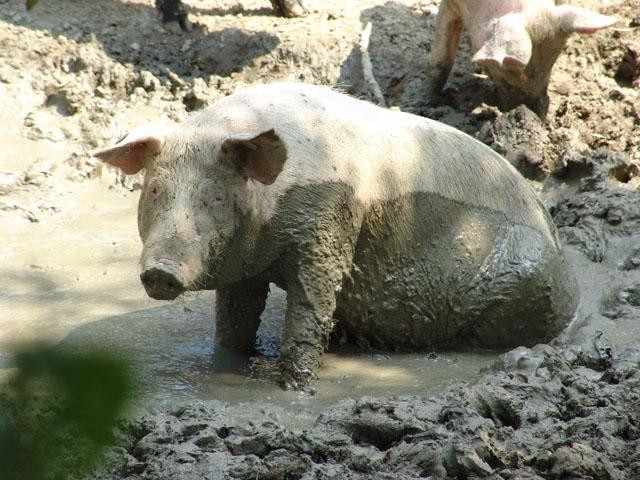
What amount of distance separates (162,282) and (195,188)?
16.9 inches

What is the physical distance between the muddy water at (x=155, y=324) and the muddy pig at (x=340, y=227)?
15 cm

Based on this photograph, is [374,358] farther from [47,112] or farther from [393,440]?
[47,112]

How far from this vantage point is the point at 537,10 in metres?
6.70

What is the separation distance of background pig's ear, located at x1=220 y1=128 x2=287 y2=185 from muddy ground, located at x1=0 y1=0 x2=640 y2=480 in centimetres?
92

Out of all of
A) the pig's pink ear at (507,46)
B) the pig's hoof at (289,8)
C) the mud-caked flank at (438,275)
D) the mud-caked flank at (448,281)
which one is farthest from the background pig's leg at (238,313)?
the pig's hoof at (289,8)

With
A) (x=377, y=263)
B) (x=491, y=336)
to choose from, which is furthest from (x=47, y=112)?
(x=491, y=336)

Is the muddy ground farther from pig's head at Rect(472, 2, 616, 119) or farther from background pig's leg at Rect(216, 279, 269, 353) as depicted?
background pig's leg at Rect(216, 279, 269, 353)

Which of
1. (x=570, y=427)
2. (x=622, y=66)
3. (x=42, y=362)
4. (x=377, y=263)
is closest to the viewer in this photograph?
(x=42, y=362)

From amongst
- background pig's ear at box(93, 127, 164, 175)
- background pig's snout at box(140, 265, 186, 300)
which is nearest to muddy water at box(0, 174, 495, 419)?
background pig's snout at box(140, 265, 186, 300)

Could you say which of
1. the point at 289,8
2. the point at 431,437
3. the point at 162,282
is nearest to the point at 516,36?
the point at 289,8

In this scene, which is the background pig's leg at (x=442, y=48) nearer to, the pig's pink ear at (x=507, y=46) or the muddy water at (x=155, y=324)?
the pig's pink ear at (x=507, y=46)

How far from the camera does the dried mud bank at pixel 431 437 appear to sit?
2.80m

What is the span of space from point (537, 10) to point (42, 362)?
6.52 m

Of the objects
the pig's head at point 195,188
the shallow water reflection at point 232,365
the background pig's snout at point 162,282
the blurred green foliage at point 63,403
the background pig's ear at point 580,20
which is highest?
the background pig's ear at point 580,20
